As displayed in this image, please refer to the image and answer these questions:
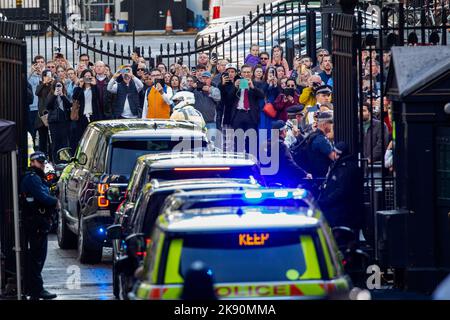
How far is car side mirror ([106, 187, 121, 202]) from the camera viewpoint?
17.2 meters

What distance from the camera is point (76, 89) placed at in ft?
83.9

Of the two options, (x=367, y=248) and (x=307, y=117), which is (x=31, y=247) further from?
(x=307, y=117)

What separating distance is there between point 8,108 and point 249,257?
6.22m

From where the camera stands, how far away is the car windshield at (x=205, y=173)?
1455 centimetres

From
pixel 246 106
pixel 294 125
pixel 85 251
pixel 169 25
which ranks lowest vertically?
pixel 85 251

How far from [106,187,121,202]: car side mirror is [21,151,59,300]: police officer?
5.52 ft

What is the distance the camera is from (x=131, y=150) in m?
17.7

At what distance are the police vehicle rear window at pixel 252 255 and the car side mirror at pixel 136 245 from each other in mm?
2040

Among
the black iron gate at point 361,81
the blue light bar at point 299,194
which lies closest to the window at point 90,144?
the black iron gate at point 361,81

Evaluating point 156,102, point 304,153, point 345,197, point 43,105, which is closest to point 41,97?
point 43,105

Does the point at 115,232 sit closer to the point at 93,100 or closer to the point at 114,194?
the point at 114,194

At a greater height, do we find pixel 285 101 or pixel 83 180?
pixel 285 101

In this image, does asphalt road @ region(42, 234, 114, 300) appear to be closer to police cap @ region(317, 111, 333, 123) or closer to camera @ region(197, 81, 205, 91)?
police cap @ region(317, 111, 333, 123)
